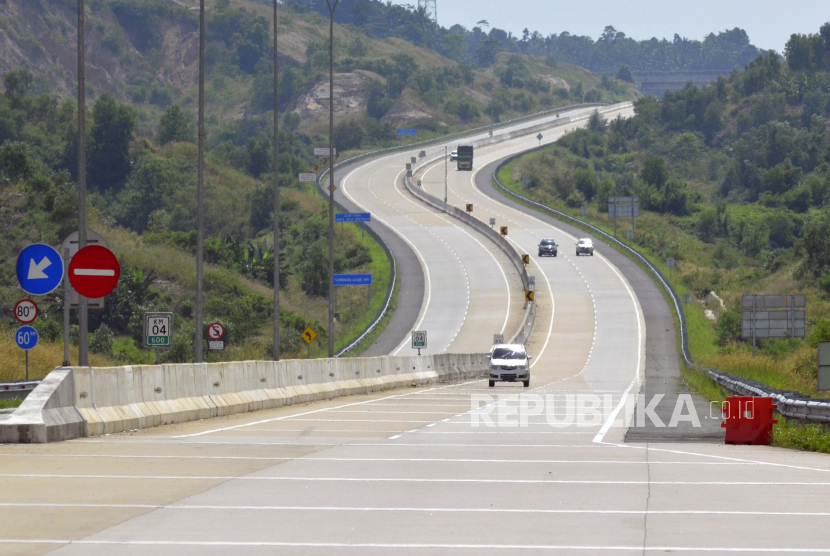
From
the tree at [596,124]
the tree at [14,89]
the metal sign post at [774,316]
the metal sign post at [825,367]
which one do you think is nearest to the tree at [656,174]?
the tree at [596,124]

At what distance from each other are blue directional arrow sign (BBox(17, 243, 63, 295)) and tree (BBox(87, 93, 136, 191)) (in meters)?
107

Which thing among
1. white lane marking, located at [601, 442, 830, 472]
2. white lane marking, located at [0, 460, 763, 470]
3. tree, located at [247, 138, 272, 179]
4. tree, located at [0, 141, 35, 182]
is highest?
tree, located at [247, 138, 272, 179]

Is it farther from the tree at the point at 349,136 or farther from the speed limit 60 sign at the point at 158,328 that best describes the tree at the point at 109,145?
the speed limit 60 sign at the point at 158,328

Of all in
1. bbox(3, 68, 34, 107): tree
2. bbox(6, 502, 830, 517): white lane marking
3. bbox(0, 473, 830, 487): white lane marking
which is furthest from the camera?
bbox(3, 68, 34, 107): tree

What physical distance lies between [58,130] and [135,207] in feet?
42.7

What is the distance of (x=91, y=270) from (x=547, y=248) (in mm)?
83204

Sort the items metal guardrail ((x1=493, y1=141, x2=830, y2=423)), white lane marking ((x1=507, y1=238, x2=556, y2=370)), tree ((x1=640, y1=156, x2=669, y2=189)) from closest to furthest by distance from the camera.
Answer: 1. metal guardrail ((x1=493, y1=141, x2=830, y2=423))
2. white lane marking ((x1=507, y1=238, x2=556, y2=370))
3. tree ((x1=640, y1=156, x2=669, y2=189))

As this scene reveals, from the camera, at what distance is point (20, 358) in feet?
125

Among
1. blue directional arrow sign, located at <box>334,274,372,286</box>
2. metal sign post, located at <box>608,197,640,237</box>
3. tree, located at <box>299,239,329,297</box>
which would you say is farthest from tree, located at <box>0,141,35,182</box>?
metal sign post, located at <box>608,197,640,237</box>

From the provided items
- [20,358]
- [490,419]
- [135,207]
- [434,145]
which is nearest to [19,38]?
[434,145]

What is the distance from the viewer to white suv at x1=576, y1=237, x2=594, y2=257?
325 ft

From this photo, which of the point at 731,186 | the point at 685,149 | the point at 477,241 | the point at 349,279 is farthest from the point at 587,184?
the point at 349,279

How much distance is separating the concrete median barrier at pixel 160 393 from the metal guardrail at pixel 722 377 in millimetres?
10326

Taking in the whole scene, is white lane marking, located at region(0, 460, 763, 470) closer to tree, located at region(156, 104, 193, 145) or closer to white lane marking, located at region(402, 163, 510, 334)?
white lane marking, located at region(402, 163, 510, 334)
